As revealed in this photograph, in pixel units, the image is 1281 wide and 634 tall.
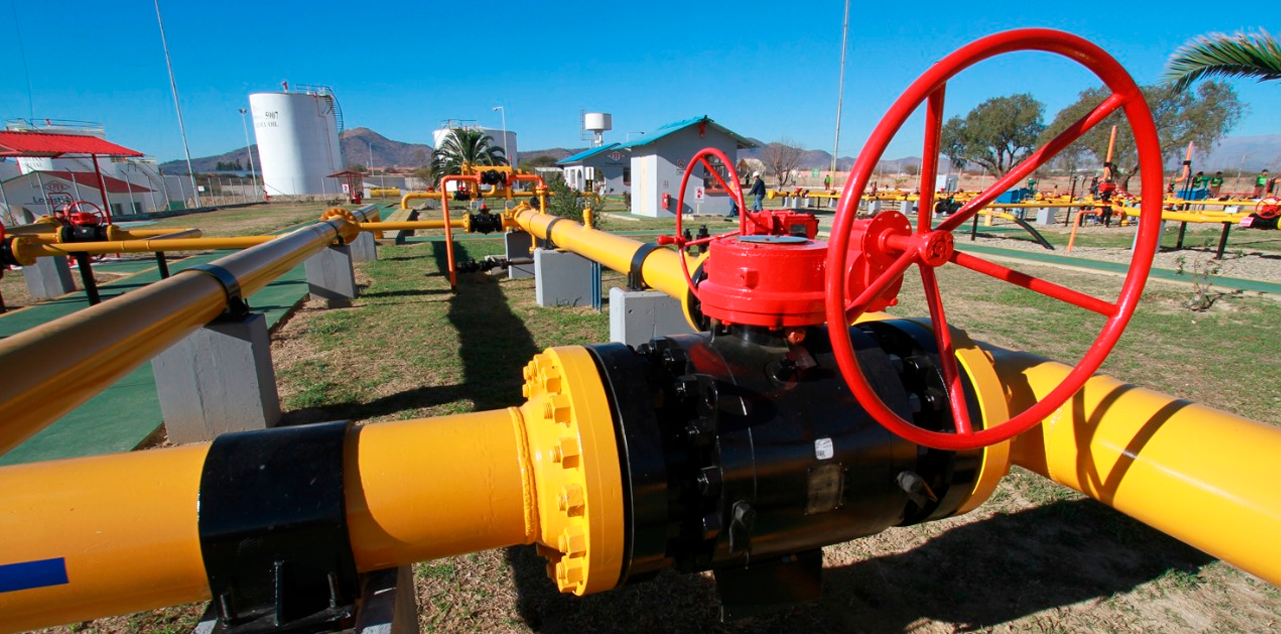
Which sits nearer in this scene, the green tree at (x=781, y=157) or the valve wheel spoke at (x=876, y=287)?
the valve wheel spoke at (x=876, y=287)

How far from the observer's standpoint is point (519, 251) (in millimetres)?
8586

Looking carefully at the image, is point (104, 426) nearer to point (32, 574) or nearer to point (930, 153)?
point (32, 574)

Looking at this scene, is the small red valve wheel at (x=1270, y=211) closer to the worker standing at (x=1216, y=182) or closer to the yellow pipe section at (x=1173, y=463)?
the yellow pipe section at (x=1173, y=463)

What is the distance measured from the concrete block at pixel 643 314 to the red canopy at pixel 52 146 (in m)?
18.1

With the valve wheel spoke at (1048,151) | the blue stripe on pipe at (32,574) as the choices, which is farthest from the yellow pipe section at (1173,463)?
the blue stripe on pipe at (32,574)

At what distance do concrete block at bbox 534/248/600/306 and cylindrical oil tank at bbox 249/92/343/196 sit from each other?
146ft

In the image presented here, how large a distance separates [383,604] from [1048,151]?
59.6 inches

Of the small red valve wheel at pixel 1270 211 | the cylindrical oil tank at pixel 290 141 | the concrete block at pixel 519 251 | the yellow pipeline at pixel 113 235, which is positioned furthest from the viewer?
the cylindrical oil tank at pixel 290 141

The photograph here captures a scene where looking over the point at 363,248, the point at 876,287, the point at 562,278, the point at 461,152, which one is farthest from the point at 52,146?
the point at 876,287

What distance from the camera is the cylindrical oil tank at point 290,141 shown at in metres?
43.3

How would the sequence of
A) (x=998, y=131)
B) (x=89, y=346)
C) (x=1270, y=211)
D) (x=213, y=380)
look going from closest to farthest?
(x=89, y=346), (x=213, y=380), (x=1270, y=211), (x=998, y=131)

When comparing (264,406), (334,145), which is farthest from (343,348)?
(334,145)

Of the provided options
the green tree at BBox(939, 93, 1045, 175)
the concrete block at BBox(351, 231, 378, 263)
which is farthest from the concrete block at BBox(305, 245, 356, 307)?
the green tree at BBox(939, 93, 1045, 175)

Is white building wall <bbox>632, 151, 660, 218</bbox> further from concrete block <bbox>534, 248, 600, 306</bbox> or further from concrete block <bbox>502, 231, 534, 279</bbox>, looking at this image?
concrete block <bbox>534, 248, 600, 306</bbox>
